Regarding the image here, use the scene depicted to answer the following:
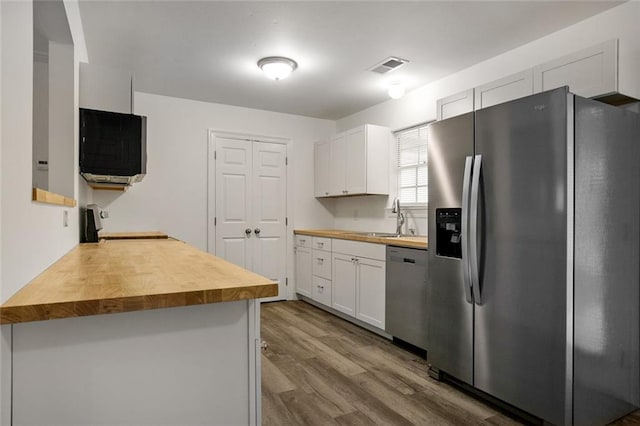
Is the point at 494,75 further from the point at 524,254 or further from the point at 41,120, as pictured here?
the point at 41,120

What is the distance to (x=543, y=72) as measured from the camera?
8.23 ft

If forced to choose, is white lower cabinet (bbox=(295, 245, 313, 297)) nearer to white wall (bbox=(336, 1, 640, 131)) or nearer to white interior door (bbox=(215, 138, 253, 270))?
white interior door (bbox=(215, 138, 253, 270))

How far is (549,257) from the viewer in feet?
6.12

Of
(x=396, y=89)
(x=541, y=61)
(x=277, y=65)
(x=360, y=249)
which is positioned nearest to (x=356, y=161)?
(x=396, y=89)

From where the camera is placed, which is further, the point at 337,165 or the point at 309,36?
the point at 337,165

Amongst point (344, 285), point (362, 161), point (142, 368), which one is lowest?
point (344, 285)

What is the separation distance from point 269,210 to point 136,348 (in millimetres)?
3745

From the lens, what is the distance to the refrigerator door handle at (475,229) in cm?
215

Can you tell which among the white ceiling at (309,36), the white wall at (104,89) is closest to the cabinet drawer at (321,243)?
the white ceiling at (309,36)

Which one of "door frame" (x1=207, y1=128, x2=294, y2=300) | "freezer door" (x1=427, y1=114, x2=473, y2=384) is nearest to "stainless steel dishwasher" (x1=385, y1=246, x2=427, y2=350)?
"freezer door" (x1=427, y1=114, x2=473, y2=384)

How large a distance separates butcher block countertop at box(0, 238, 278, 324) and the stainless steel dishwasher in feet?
6.02

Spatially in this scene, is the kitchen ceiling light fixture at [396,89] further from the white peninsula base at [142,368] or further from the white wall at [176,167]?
the white peninsula base at [142,368]

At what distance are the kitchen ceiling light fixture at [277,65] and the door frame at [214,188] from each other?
144 cm

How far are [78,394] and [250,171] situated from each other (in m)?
3.82
